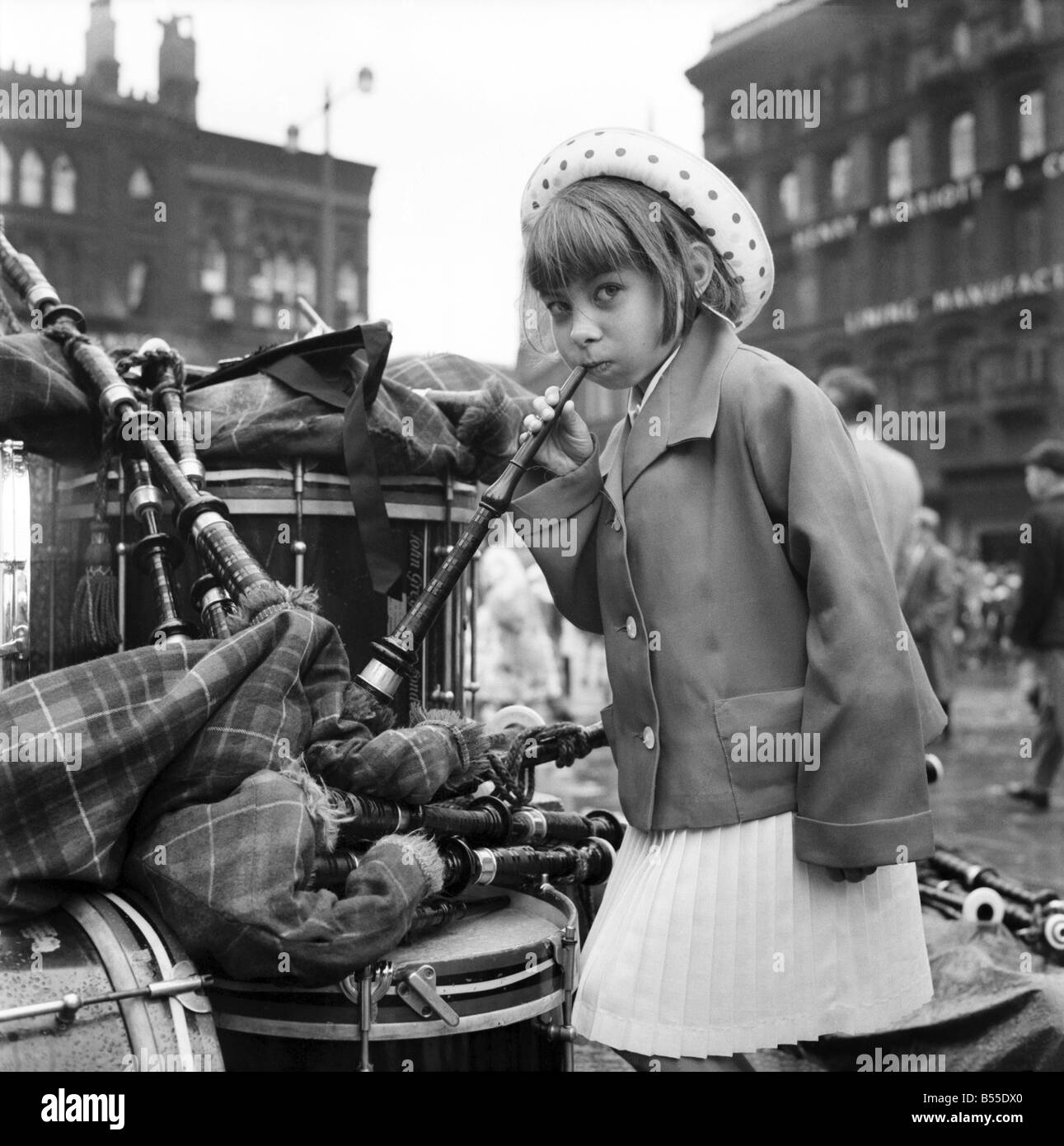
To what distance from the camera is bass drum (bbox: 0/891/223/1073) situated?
2.06 metres

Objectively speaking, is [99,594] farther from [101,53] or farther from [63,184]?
[63,184]

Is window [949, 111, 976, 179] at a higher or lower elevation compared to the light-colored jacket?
higher

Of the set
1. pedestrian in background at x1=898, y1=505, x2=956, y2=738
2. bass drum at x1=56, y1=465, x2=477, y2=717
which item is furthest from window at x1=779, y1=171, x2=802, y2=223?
bass drum at x1=56, y1=465, x2=477, y2=717

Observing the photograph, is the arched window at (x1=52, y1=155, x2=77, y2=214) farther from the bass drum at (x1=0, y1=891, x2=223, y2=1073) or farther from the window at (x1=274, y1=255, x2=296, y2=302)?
the bass drum at (x1=0, y1=891, x2=223, y2=1073)

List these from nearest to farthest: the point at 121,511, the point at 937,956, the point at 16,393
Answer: the point at 16,393
the point at 121,511
the point at 937,956

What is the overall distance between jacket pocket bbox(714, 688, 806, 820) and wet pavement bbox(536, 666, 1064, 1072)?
159cm

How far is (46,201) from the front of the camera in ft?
111

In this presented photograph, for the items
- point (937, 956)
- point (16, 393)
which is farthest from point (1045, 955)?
point (16, 393)

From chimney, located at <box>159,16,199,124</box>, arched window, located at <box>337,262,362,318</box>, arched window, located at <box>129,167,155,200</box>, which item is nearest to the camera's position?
chimney, located at <box>159,16,199,124</box>

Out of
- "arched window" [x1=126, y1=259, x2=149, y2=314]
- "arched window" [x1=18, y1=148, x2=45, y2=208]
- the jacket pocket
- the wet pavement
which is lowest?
the wet pavement

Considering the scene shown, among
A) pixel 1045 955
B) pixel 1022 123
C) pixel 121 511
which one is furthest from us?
pixel 1022 123

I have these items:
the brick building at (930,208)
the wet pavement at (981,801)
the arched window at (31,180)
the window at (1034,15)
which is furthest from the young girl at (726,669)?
the arched window at (31,180)
